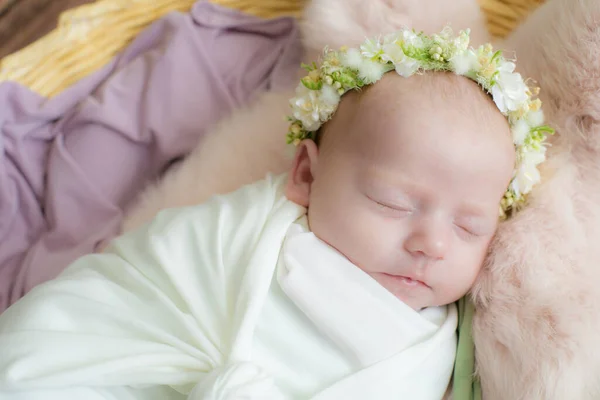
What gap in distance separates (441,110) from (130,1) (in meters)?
1.00

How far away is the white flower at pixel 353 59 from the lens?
1.14m

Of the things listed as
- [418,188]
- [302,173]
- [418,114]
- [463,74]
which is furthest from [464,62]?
[302,173]

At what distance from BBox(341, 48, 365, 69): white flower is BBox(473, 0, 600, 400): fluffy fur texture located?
1.29 ft

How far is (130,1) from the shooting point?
5.45ft

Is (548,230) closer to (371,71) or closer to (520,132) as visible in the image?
(520,132)

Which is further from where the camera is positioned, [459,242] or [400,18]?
[400,18]

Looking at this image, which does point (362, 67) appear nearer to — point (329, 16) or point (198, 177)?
point (329, 16)

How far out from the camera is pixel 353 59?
115 centimetres

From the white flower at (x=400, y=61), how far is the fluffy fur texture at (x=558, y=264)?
315 millimetres

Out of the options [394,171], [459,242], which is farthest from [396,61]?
[459,242]

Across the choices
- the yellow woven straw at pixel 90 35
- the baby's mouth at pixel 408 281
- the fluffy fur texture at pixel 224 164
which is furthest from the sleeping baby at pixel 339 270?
the yellow woven straw at pixel 90 35

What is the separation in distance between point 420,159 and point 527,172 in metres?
0.23

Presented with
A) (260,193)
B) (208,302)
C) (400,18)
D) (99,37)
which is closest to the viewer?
(208,302)

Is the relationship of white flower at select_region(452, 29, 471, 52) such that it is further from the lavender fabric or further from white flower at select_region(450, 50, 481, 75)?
the lavender fabric
